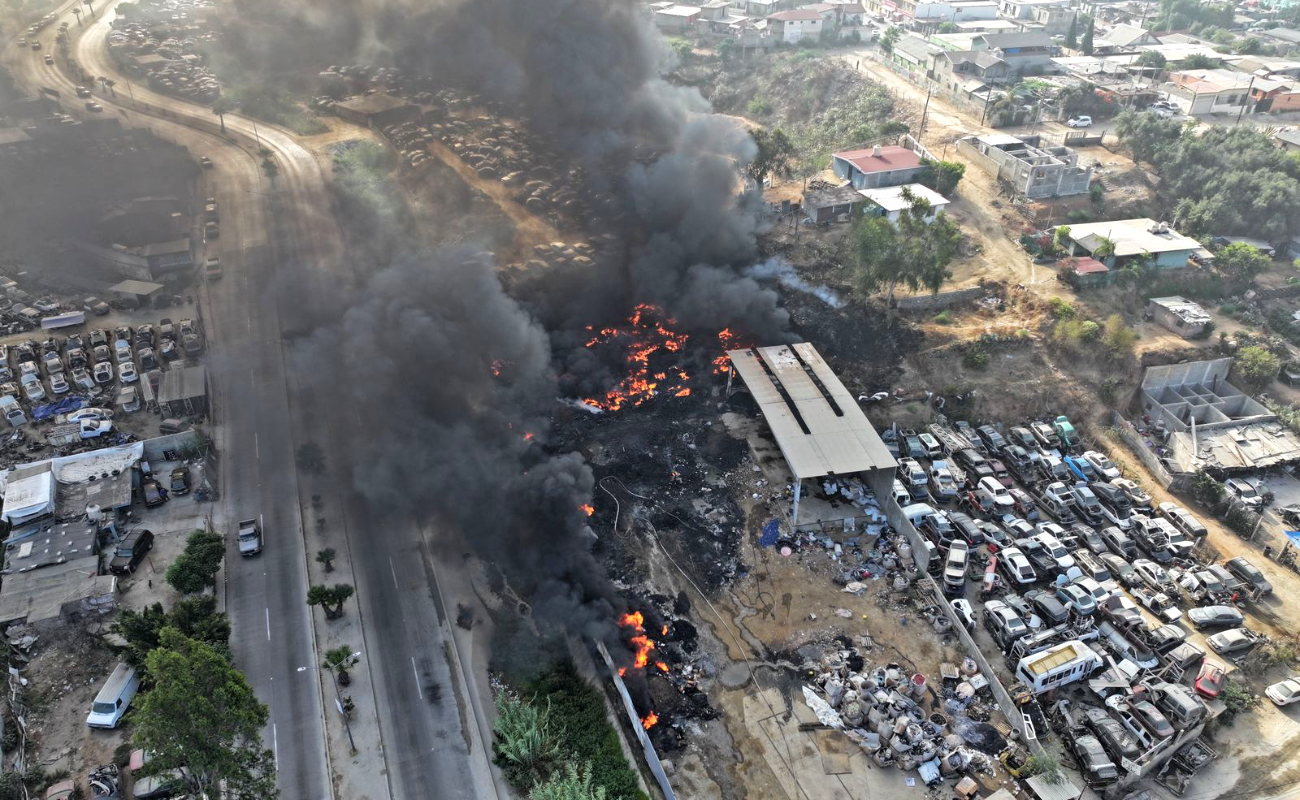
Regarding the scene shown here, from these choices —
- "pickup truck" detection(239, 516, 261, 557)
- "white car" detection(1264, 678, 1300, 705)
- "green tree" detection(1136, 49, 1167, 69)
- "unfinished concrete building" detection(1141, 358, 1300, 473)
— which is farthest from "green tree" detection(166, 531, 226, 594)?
"green tree" detection(1136, 49, 1167, 69)

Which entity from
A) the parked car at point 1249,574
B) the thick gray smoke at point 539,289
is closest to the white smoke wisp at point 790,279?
the thick gray smoke at point 539,289

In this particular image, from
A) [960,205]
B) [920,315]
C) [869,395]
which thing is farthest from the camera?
[960,205]

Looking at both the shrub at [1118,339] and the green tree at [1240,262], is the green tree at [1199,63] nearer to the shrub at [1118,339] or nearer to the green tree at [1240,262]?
the green tree at [1240,262]

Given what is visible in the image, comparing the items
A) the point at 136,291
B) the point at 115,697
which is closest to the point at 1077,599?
the point at 115,697

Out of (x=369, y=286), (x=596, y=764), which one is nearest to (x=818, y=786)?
(x=596, y=764)

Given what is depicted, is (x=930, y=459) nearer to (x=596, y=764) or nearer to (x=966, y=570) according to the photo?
(x=966, y=570)

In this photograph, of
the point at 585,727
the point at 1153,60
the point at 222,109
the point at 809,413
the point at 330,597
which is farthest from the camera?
the point at 1153,60

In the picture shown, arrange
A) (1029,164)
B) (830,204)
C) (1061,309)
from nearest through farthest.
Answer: (1061,309)
(830,204)
(1029,164)

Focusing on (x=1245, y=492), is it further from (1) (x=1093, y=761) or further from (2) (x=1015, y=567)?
(1) (x=1093, y=761)
